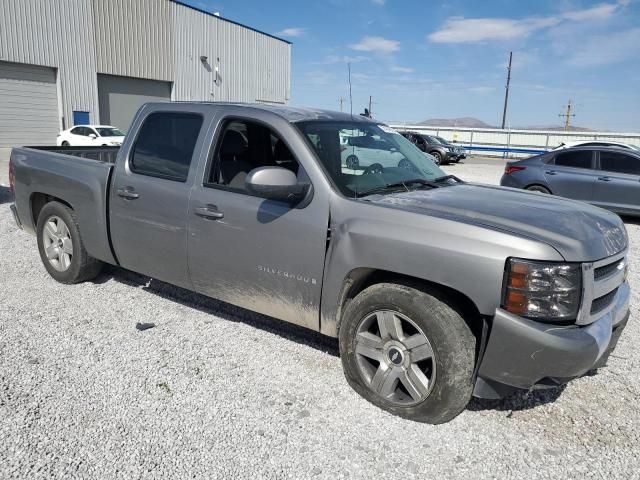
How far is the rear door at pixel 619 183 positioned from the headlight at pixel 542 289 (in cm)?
868

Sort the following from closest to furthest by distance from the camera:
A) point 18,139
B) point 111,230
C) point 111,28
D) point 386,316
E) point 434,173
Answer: point 386,316 < point 434,173 < point 111,230 < point 18,139 < point 111,28

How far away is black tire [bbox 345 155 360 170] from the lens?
12.1 feet

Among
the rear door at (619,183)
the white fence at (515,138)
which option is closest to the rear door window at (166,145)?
the rear door at (619,183)

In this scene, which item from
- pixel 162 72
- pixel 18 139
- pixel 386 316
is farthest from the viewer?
pixel 162 72

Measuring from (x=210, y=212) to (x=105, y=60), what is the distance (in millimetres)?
28568

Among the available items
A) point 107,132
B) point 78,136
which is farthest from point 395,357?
point 78,136

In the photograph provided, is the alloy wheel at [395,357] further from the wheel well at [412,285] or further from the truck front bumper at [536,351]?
the truck front bumper at [536,351]

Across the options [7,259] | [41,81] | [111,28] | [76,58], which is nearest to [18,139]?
[41,81]

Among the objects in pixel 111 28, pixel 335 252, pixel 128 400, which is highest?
pixel 111 28

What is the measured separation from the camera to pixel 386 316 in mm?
3105

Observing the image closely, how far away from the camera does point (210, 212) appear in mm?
3805

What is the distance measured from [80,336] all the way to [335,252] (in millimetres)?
2281

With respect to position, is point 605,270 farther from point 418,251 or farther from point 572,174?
point 572,174

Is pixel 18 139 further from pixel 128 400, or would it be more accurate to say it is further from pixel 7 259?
pixel 128 400
